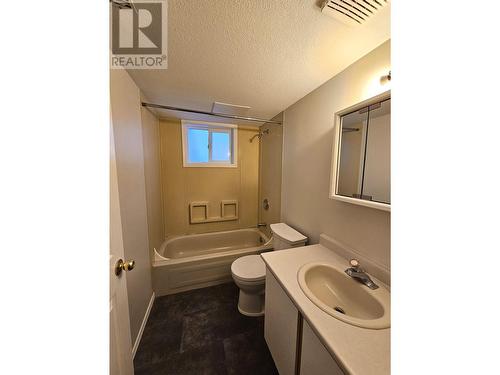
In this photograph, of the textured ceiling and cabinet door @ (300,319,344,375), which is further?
the textured ceiling

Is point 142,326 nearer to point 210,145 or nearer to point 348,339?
point 348,339

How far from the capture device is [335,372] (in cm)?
64

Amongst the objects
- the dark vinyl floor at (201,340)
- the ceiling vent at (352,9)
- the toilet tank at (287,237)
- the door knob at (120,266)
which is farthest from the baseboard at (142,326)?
the ceiling vent at (352,9)

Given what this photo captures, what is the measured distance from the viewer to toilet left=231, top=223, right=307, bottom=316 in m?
1.53

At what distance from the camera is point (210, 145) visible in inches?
104

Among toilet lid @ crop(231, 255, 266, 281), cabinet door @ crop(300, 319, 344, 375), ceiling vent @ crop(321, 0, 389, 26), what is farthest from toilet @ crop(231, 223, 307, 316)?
ceiling vent @ crop(321, 0, 389, 26)

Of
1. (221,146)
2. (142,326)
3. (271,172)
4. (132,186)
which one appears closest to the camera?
(132,186)

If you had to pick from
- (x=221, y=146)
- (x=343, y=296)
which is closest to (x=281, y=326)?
(x=343, y=296)

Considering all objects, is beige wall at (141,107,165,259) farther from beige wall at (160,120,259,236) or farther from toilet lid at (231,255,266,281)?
toilet lid at (231,255,266,281)

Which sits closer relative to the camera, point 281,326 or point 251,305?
point 281,326

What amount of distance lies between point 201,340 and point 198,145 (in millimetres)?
2413

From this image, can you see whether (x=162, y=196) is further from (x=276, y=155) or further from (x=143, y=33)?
(x=143, y=33)

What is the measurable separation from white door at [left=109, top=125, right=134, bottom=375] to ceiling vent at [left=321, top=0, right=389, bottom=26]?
121 cm
